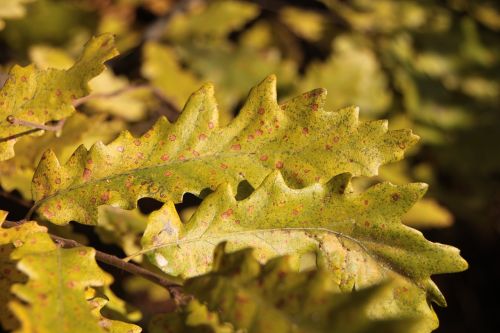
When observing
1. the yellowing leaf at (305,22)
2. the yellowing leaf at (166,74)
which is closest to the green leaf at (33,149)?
the yellowing leaf at (166,74)

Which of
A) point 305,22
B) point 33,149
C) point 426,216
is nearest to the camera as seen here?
point 33,149

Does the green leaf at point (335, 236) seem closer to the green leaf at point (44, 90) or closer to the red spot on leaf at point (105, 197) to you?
the red spot on leaf at point (105, 197)

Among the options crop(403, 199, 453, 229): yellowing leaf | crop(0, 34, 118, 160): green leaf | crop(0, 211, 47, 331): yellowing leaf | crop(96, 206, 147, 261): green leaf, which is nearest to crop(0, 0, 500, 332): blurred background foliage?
crop(403, 199, 453, 229): yellowing leaf

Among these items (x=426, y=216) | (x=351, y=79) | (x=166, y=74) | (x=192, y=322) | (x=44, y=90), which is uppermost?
(x=44, y=90)

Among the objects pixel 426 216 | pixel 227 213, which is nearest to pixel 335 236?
pixel 227 213

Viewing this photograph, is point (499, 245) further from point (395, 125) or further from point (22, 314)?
point (22, 314)

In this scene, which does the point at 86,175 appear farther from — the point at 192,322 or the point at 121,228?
the point at 121,228
